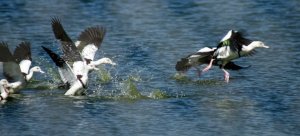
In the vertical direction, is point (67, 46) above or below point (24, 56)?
above

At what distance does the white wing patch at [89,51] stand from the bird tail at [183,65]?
1.51 metres

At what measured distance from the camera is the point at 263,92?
1875cm

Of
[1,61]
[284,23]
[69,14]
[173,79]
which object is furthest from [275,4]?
[1,61]

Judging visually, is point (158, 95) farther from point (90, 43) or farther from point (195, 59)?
point (90, 43)

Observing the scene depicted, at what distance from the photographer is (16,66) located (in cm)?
1869

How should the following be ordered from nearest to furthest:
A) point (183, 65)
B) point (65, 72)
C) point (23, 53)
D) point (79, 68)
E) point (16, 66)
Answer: point (16, 66) < point (65, 72) < point (79, 68) < point (23, 53) < point (183, 65)

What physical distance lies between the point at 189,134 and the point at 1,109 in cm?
363

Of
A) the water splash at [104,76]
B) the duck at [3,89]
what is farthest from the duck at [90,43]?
the duck at [3,89]

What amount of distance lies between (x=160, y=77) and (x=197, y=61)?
2.63 ft

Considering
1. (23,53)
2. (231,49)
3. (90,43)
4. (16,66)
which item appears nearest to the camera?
(16,66)

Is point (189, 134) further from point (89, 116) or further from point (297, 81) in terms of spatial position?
point (297, 81)

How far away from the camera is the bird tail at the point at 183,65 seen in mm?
20453

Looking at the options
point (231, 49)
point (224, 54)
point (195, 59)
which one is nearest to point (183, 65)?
point (195, 59)

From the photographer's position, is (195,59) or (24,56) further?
(195,59)
